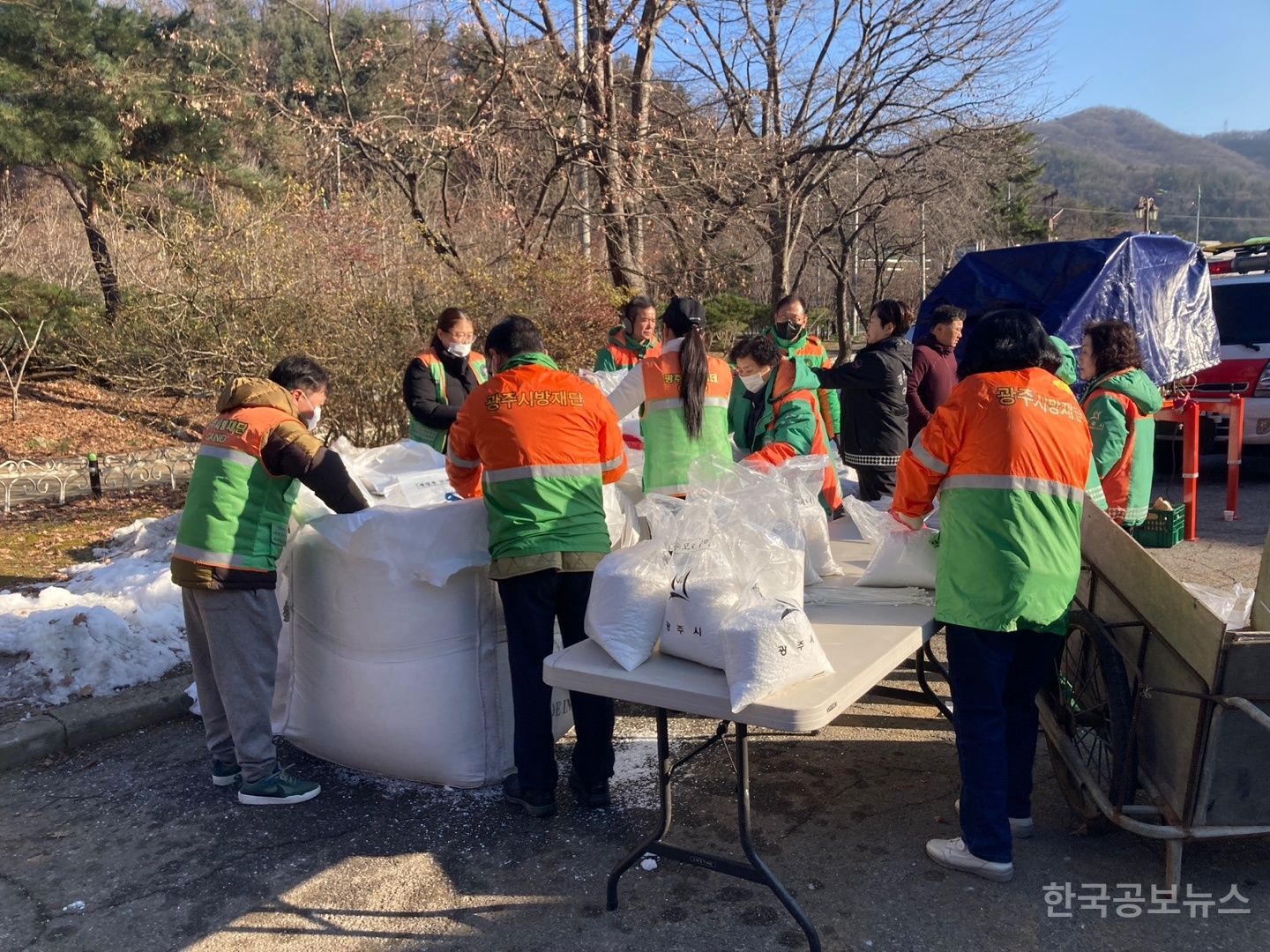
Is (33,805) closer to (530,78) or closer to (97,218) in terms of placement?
(530,78)

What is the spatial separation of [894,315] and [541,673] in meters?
2.96

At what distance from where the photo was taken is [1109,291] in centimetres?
867

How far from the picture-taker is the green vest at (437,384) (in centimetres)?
567

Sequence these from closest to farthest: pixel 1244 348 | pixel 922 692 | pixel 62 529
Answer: pixel 922 692 → pixel 62 529 → pixel 1244 348

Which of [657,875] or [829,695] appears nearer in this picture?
[829,695]

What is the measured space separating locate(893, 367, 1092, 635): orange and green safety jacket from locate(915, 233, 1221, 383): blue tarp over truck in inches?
218

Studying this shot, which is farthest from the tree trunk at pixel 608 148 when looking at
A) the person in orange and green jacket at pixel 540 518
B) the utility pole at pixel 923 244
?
the utility pole at pixel 923 244

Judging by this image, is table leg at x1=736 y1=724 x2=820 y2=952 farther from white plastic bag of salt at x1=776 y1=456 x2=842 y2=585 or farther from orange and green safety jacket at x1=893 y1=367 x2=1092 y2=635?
white plastic bag of salt at x1=776 y1=456 x2=842 y2=585

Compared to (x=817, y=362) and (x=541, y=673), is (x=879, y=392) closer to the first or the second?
(x=817, y=362)

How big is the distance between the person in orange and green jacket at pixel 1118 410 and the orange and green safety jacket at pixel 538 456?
96.0 inches

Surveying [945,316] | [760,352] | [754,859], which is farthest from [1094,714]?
[945,316]

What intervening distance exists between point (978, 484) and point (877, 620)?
0.56m

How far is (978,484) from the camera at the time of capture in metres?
2.89

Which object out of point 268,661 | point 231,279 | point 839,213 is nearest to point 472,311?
point 231,279
